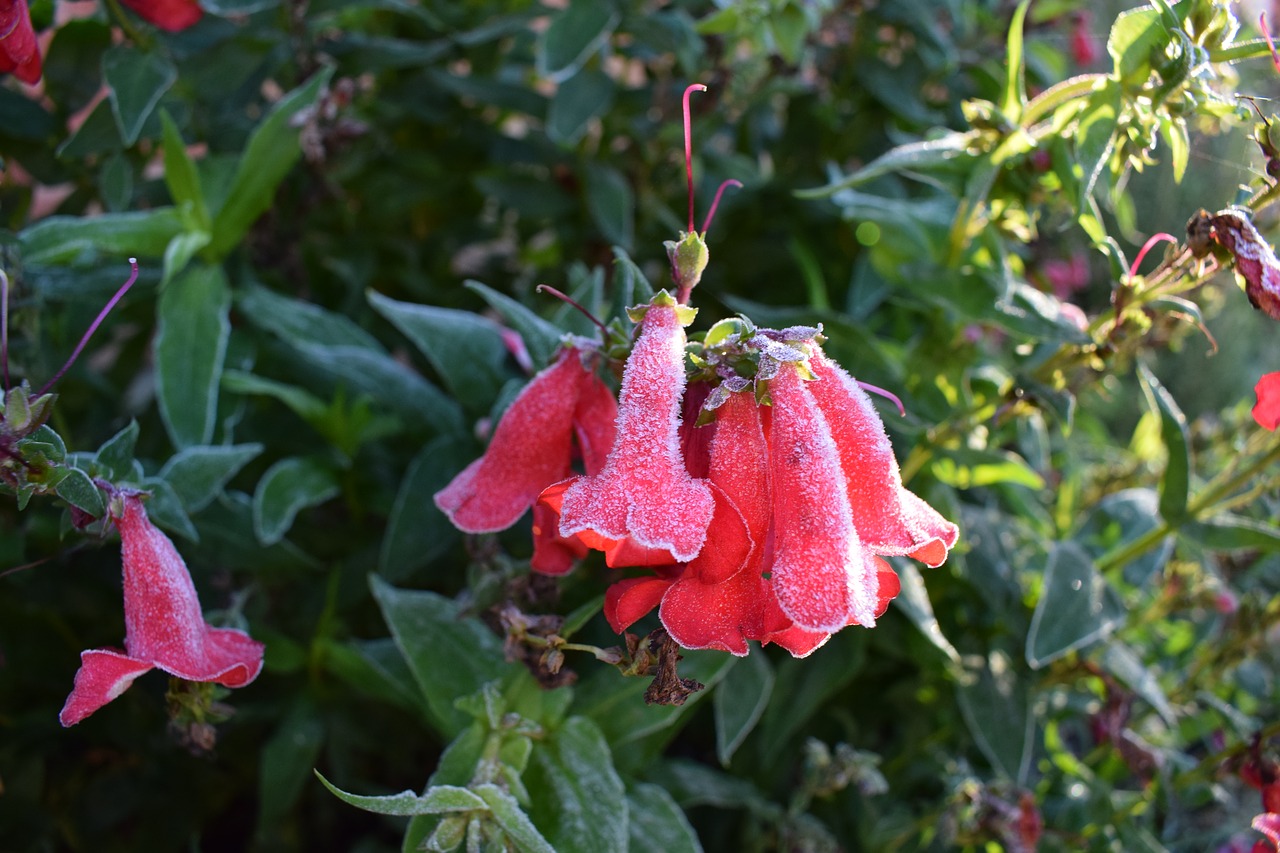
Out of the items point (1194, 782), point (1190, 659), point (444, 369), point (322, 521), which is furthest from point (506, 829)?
point (1190, 659)

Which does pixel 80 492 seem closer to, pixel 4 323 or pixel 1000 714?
pixel 4 323

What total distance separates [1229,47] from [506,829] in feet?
2.58

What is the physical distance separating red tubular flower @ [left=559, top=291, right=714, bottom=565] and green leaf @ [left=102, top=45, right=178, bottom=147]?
0.64m

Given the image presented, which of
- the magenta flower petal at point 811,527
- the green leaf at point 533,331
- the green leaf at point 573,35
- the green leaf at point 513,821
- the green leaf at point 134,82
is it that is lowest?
the green leaf at point 513,821

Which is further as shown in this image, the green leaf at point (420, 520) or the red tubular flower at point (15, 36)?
the green leaf at point (420, 520)

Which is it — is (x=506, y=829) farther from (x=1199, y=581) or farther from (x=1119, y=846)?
(x=1199, y=581)

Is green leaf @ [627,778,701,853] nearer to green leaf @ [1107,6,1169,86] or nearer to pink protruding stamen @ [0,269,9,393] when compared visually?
pink protruding stamen @ [0,269,9,393]

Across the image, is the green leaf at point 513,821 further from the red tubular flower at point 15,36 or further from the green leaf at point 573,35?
the green leaf at point 573,35

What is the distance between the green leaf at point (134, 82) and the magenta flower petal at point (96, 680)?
0.55m

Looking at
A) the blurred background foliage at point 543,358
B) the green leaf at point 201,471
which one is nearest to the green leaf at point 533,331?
the blurred background foliage at point 543,358

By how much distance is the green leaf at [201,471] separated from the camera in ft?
2.88

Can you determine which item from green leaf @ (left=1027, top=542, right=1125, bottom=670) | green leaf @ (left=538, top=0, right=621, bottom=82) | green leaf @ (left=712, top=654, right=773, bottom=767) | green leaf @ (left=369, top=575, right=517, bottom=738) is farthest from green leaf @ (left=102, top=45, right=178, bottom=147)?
green leaf @ (left=1027, top=542, right=1125, bottom=670)

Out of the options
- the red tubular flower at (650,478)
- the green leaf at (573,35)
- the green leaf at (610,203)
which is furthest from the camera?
the green leaf at (610,203)

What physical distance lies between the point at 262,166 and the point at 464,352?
30 cm
